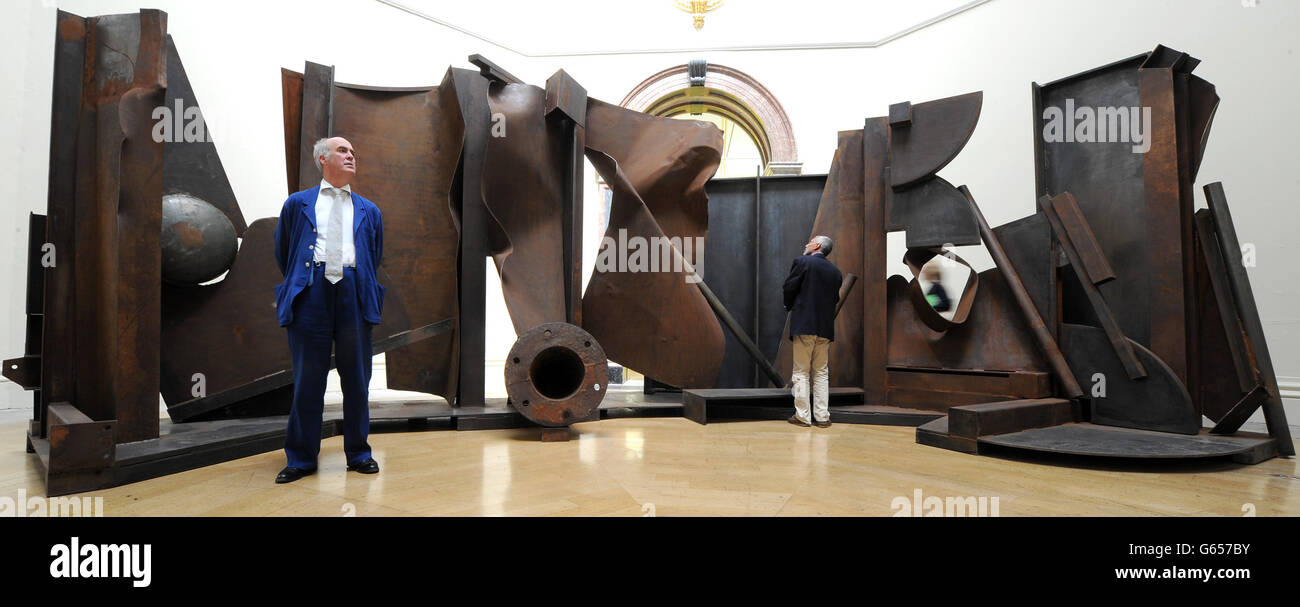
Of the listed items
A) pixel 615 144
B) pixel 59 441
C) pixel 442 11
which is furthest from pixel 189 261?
pixel 442 11

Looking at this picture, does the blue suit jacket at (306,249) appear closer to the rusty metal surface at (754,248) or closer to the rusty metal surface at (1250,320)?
the rusty metal surface at (754,248)

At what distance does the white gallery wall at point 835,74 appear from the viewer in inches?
230

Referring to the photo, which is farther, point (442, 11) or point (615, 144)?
point (442, 11)

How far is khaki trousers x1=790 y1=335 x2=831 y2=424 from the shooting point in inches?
211

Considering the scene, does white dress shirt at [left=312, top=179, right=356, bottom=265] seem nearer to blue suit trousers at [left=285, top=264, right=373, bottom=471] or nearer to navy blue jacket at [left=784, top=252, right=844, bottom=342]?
blue suit trousers at [left=285, top=264, right=373, bottom=471]

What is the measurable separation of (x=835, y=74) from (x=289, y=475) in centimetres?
947

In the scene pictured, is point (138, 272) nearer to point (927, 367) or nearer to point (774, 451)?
point (774, 451)

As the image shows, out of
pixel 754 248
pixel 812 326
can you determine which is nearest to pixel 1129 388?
pixel 812 326

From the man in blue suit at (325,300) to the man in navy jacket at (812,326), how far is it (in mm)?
3281

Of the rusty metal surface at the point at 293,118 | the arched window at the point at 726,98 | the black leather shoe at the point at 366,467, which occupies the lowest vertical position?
the black leather shoe at the point at 366,467

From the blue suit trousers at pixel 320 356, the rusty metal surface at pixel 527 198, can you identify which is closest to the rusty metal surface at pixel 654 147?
the rusty metal surface at pixel 527 198

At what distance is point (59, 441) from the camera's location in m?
2.82

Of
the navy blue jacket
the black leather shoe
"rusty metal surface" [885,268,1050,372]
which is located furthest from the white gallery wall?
the navy blue jacket

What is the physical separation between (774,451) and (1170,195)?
11.2 feet
